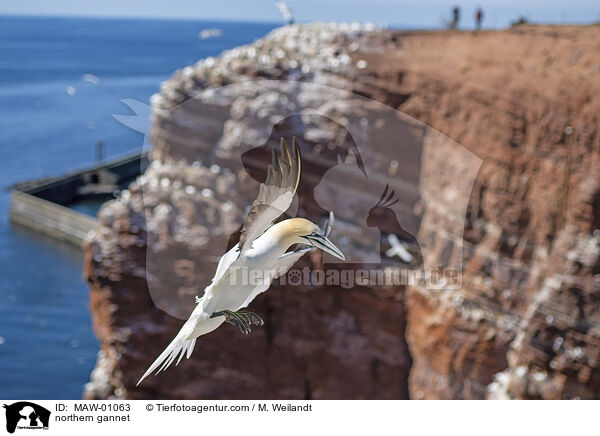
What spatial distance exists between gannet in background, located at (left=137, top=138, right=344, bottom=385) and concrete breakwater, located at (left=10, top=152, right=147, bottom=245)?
771 inches

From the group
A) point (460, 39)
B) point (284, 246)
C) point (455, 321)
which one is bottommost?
point (455, 321)

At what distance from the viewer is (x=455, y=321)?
362 inches

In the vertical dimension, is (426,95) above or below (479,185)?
above

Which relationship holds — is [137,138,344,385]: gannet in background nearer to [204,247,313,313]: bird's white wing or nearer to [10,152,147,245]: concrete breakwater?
[204,247,313,313]: bird's white wing

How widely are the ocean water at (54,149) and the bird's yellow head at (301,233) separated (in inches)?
62.8

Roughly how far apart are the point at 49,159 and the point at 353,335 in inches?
1027

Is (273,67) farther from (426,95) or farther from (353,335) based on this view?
(353,335)

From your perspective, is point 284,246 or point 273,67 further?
point 273,67

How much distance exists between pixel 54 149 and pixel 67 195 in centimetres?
548

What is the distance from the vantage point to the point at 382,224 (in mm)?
9789

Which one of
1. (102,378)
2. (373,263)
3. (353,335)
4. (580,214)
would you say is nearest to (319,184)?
(373,263)

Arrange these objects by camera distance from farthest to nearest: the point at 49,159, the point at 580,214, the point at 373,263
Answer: the point at 49,159 < the point at 373,263 < the point at 580,214
